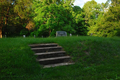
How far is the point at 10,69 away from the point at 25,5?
2034 cm

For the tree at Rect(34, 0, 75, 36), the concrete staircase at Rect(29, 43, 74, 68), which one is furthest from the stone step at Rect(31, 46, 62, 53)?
the tree at Rect(34, 0, 75, 36)

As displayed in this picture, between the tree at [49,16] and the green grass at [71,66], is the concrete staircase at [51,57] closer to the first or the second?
the green grass at [71,66]

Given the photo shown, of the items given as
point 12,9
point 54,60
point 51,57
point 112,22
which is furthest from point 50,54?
point 12,9

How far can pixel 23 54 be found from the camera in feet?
17.1

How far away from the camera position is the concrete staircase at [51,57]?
530cm

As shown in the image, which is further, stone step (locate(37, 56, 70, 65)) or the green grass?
stone step (locate(37, 56, 70, 65))

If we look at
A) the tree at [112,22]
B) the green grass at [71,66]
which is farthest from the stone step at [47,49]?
the tree at [112,22]

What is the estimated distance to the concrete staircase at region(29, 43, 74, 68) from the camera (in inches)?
209

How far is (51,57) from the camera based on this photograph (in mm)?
5820

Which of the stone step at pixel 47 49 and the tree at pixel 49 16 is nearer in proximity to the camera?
the stone step at pixel 47 49

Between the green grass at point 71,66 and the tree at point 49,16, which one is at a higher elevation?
the tree at point 49,16

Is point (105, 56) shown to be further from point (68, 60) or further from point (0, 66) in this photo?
point (0, 66)

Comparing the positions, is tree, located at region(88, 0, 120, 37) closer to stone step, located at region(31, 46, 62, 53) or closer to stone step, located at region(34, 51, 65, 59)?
stone step, located at region(31, 46, 62, 53)

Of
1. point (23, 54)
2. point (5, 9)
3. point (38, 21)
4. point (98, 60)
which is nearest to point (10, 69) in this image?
point (23, 54)
